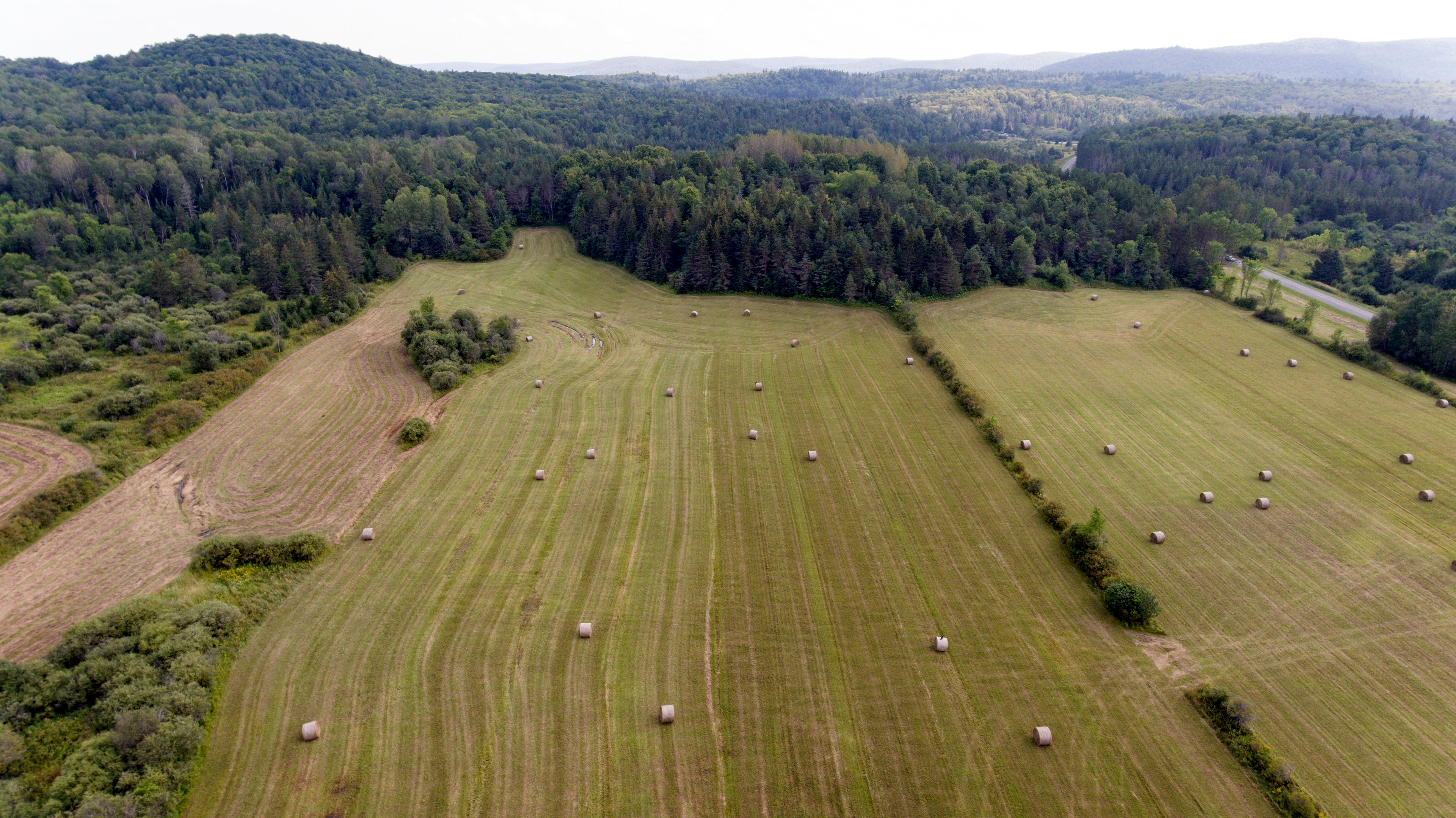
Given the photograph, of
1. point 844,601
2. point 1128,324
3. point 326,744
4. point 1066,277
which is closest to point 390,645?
point 326,744

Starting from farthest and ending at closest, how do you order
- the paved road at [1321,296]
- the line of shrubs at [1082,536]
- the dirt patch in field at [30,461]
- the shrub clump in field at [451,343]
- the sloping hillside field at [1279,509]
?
the paved road at [1321,296] → the shrub clump in field at [451,343] → the dirt patch in field at [30,461] → the line of shrubs at [1082,536] → the sloping hillside field at [1279,509]

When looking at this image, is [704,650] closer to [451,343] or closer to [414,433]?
[414,433]

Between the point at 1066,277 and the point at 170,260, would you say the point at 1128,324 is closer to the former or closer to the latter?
the point at 1066,277

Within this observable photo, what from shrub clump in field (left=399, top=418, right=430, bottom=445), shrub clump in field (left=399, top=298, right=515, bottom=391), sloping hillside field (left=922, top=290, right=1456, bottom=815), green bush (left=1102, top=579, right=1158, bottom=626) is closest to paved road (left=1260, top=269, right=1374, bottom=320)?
sloping hillside field (left=922, top=290, right=1456, bottom=815)

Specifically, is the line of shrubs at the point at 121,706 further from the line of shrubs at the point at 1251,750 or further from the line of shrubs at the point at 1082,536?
the line of shrubs at the point at 1082,536

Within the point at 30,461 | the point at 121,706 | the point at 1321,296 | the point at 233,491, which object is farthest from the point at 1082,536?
the point at 1321,296

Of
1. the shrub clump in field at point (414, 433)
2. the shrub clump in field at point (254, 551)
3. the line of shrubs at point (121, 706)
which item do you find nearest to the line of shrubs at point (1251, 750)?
the line of shrubs at point (121, 706)
